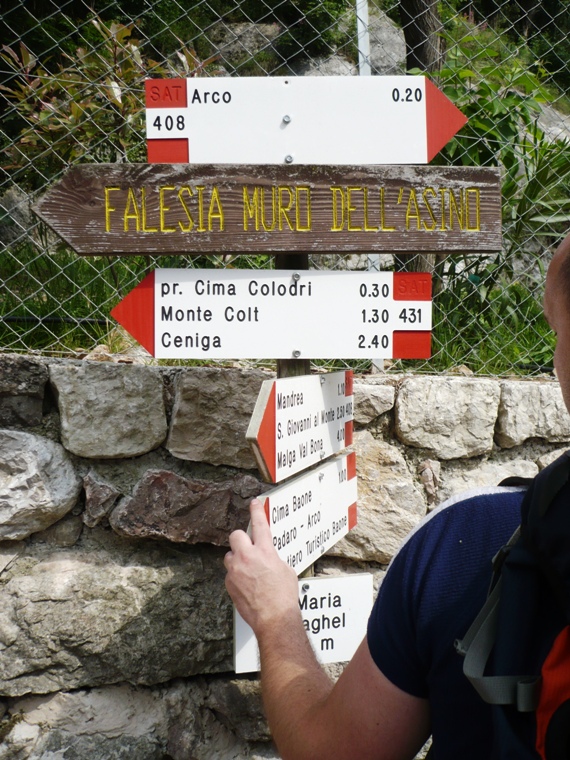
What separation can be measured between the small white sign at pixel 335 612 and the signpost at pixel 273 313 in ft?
2.05

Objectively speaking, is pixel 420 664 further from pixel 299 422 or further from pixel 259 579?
pixel 299 422

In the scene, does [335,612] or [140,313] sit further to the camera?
[335,612]

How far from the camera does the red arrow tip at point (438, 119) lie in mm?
2025

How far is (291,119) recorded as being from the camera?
→ 1.99 m

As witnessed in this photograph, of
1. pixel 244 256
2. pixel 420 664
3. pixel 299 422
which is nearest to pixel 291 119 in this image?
pixel 299 422

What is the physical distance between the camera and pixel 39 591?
2322mm

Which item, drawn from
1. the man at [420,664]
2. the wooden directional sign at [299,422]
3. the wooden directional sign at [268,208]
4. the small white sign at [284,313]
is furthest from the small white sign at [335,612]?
the wooden directional sign at [268,208]

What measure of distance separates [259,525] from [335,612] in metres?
0.56

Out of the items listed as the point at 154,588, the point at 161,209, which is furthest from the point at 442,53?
the point at 154,588

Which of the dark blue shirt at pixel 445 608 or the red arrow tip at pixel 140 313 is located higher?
the red arrow tip at pixel 140 313

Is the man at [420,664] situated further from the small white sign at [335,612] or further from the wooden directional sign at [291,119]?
the wooden directional sign at [291,119]

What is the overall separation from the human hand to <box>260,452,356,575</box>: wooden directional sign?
0.39 feet

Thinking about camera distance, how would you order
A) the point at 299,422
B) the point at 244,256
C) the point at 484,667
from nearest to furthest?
the point at 484,667
the point at 299,422
the point at 244,256

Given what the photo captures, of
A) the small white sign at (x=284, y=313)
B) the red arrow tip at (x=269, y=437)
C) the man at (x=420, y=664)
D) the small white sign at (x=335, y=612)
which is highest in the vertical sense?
the small white sign at (x=284, y=313)
